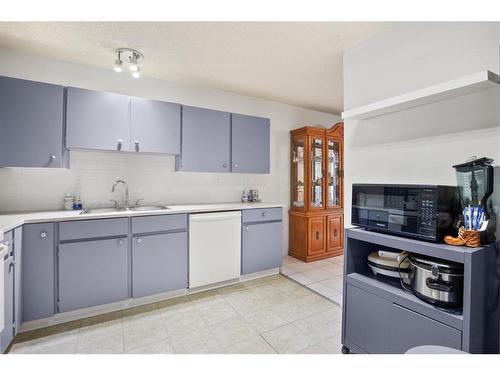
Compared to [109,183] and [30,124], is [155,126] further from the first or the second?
[30,124]

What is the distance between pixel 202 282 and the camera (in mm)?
2758

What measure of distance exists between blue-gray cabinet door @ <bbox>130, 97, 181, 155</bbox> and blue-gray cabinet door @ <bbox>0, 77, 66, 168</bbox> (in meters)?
0.62

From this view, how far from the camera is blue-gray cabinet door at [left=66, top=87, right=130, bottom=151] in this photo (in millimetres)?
2367

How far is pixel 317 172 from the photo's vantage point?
13.0 feet

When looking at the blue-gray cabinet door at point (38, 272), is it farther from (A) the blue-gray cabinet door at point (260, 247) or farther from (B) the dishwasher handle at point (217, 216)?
(A) the blue-gray cabinet door at point (260, 247)

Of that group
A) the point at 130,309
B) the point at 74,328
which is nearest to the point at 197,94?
the point at 130,309

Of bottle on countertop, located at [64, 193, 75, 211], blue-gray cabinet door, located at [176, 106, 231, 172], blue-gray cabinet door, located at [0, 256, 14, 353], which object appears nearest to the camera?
blue-gray cabinet door, located at [0, 256, 14, 353]

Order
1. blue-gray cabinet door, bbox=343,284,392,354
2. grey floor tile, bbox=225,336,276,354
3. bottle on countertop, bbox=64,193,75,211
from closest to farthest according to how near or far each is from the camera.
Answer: blue-gray cabinet door, bbox=343,284,392,354
grey floor tile, bbox=225,336,276,354
bottle on countertop, bbox=64,193,75,211

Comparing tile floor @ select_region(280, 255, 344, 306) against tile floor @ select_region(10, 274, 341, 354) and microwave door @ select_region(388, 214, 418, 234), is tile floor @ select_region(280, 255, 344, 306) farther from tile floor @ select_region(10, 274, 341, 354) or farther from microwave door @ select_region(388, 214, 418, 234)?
microwave door @ select_region(388, 214, 418, 234)

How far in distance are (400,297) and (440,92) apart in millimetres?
1137

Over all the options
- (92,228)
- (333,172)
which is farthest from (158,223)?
(333,172)

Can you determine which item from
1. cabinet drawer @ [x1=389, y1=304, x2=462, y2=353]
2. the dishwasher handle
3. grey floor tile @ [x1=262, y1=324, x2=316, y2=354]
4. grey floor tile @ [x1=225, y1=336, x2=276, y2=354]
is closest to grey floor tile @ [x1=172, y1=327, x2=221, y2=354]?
grey floor tile @ [x1=225, y1=336, x2=276, y2=354]

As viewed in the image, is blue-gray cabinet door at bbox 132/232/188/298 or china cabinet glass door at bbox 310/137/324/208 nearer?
blue-gray cabinet door at bbox 132/232/188/298
